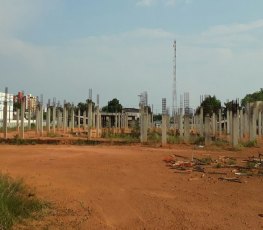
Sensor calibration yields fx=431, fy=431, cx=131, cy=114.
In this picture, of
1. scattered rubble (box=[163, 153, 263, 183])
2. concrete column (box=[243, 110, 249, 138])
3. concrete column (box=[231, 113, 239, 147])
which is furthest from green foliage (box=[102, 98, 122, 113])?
scattered rubble (box=[163, 153, 263, 183])

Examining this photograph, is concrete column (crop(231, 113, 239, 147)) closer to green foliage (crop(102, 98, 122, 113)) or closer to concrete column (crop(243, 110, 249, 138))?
concrete column (crop(243, 110, 249, 138))

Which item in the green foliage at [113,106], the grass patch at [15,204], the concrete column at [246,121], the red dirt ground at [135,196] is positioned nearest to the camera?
the grass patch at [15,204]

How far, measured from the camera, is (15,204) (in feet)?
Result: 19.6

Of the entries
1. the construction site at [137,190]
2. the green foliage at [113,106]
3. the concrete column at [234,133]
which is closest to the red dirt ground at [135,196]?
the construction site at [137,190]

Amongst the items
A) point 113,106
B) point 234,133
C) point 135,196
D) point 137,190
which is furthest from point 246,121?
point 113,106

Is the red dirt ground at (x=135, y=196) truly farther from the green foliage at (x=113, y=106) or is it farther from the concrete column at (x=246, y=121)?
the green foliage at (x=113, y=106)

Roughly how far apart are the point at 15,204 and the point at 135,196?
81.5 inches

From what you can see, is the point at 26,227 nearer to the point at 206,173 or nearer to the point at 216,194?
the point at 216,194

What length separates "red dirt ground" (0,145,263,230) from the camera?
591 cm

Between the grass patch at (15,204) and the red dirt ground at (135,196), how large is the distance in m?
0.21

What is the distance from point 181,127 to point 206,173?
509 inches

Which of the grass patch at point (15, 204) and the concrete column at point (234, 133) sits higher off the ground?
the concrete column at point (234, 133)

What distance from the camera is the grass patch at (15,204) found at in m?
5.49

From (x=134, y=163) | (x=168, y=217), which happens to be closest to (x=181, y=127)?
(x=134, y=163)
